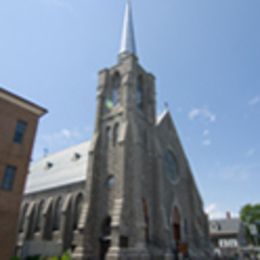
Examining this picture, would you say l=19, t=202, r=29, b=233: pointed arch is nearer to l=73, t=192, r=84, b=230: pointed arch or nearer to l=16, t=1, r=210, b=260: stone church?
l=16, t=1, r=210, b=260: stone church

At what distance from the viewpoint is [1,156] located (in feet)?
50.7

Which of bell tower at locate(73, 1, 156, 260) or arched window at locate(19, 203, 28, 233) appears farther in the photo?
arched window at locate(19, 203, 28, 233)

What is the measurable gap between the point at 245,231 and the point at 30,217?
41.8m

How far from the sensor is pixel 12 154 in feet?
52.5

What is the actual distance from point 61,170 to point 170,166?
46.3 feet

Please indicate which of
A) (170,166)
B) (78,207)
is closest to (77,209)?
(78,207)

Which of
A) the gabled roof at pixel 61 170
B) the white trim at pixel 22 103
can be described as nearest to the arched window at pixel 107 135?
the gabled roof at pixel 61 170

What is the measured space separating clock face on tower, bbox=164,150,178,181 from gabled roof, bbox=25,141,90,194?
934cm

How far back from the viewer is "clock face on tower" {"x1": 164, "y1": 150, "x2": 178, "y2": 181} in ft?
92.7

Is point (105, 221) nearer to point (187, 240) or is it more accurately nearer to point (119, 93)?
point (187, 240)

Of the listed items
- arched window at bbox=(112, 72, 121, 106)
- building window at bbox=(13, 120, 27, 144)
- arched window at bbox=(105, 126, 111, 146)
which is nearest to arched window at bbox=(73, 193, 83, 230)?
arched window at bbox=(105, 126, 111, 146)

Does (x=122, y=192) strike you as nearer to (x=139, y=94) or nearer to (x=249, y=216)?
(x=139, y=94)

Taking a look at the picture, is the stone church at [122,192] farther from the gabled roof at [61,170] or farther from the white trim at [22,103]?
the white trim at [22,103]

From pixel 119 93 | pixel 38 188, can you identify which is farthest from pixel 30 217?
pixel 119 93
